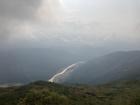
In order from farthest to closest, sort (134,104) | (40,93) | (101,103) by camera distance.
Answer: (101,103)
(40,93)
(134,104)

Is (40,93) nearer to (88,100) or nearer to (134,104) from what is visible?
(88,100)

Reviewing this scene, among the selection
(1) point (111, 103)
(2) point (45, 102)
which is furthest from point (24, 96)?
(1) point (111, 103)

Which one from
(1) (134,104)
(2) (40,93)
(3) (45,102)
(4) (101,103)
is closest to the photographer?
(1) (134,104)

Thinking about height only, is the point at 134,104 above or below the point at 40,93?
below

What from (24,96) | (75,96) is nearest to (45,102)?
(24,96)

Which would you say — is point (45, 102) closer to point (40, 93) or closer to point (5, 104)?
point (40, 93)

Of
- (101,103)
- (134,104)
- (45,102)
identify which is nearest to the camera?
(134,104)

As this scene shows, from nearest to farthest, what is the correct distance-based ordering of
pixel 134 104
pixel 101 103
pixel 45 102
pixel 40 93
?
pixel 134 104, pixel 45 102, pixel 40 93, pixel 101 103

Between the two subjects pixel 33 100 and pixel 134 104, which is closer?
pixel 134 104

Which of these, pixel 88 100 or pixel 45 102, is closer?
pixel 45 102
